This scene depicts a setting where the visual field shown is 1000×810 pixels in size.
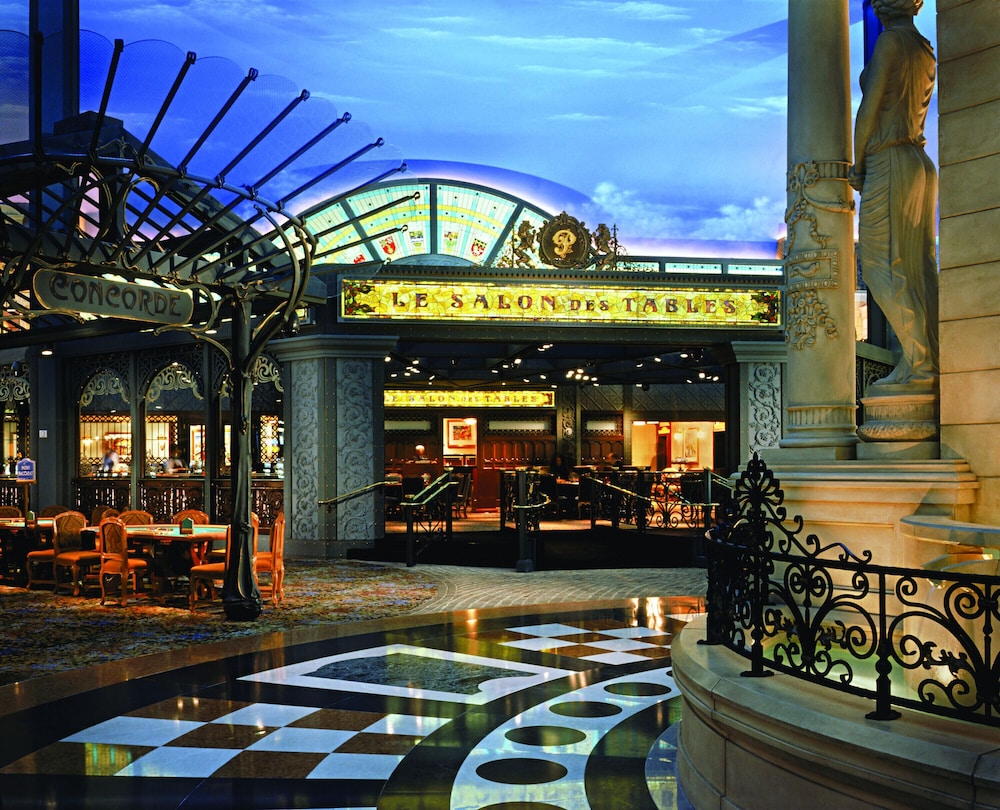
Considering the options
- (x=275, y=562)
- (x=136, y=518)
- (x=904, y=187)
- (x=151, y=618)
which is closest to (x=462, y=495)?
(x=136, y=518)

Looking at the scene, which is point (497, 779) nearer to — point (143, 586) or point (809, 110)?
point (809, 110)

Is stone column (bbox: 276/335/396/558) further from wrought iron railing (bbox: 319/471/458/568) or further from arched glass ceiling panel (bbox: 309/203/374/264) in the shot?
arched glass ceiling panel (bbox: 309/203/374/264)

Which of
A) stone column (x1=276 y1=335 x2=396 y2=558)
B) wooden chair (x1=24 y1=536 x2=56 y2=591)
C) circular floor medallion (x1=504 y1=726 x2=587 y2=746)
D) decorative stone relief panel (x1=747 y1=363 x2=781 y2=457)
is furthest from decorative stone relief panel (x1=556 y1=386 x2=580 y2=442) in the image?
circular floor medallion (x1=504 y1=726 x2=587 y2=746)

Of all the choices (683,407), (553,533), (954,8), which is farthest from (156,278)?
(683,407)

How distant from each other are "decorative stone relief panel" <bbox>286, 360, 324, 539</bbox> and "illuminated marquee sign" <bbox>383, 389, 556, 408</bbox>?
8.23 metres

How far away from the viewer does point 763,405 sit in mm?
14320

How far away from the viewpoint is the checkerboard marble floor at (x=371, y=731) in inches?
164

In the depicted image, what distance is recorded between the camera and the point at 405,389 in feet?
71.6

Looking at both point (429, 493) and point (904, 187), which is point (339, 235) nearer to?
point (429, 493)

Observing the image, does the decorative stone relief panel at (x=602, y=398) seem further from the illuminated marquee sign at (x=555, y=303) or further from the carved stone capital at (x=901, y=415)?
the carved stone capital at (x=901, y=415)

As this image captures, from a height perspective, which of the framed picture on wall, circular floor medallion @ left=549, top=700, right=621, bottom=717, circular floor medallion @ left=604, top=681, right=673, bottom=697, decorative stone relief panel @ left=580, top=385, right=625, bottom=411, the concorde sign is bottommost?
circular floor medallion @ left=604, top=681, right=673, bottom=697

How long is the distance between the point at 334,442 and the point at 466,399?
29.1 ft

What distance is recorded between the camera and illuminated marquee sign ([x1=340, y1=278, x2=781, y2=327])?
44.1ft

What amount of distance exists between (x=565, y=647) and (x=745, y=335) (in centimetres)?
832
